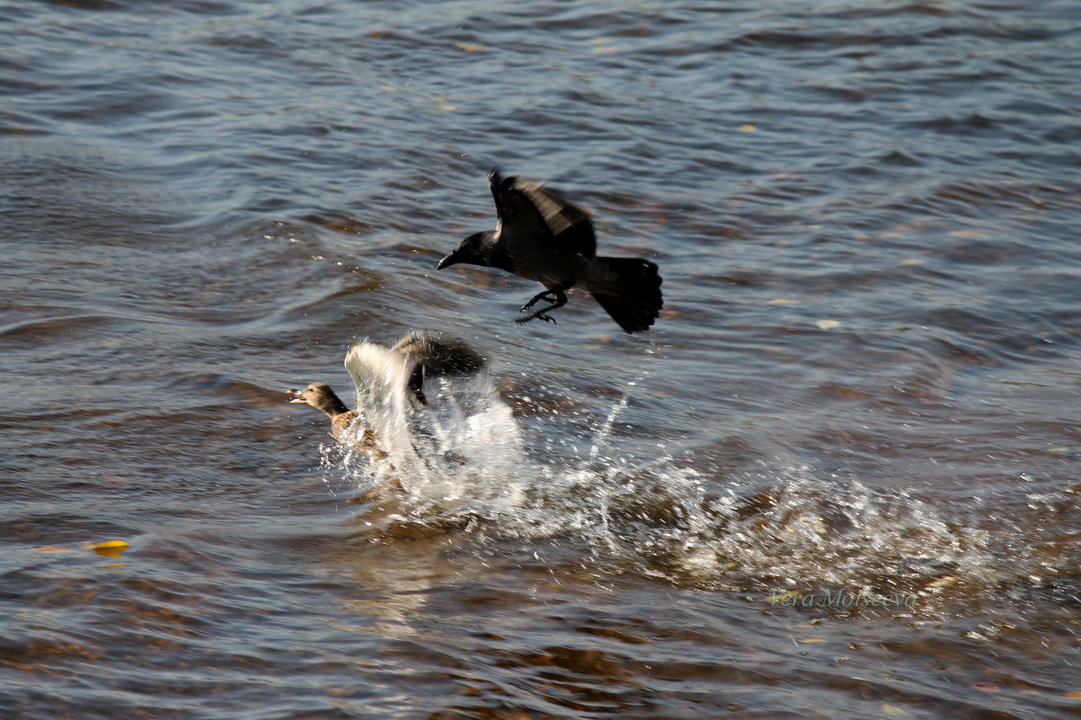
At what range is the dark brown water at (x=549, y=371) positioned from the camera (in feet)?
15.5

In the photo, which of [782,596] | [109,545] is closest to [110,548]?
[109,545]

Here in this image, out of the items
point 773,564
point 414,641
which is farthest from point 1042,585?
point 414,641

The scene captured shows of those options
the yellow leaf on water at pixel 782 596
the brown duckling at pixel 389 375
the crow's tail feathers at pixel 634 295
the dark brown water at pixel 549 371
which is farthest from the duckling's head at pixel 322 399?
the yellow leaf on water at pixel 782 596

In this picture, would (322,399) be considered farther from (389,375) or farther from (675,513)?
(675,513)

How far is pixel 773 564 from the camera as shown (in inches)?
220

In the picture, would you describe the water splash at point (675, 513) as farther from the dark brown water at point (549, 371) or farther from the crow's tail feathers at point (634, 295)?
the crow's tail feathers at point (634, 295)

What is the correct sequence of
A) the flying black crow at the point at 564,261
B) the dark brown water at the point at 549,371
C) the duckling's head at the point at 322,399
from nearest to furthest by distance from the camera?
the dark brown water at the point at 549,371 < the flying black crow at the point at 564,261 < the duckling's head at the point at 322,399

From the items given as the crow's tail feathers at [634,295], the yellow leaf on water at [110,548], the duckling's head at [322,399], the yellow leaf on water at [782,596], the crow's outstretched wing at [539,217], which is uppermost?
the crow's outstretched wing at [539,217]

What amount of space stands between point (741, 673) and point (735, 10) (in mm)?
11849

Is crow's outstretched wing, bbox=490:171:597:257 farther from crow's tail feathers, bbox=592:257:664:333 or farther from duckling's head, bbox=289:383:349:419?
duckling's head, bbox=289:383:349:419

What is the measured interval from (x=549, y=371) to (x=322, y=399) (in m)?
1.42

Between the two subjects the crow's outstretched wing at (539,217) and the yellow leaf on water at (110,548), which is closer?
the yellow leaf on water at (110,548)

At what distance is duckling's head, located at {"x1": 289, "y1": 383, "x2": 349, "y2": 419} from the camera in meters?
6.64

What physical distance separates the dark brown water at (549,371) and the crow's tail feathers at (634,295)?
2.62 ft
